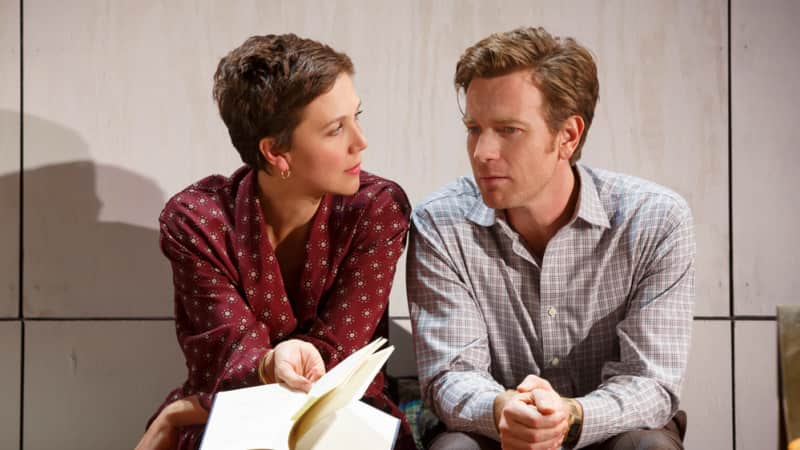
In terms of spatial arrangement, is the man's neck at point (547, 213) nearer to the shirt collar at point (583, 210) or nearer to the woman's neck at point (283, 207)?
the shirt collar at point (583, 210)

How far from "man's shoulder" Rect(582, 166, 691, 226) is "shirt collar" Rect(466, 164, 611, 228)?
0.06ft

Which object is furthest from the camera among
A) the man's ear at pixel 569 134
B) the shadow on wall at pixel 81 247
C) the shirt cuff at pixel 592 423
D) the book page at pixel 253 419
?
the shadow on wall at pixel 81 247

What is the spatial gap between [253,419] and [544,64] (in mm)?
1063

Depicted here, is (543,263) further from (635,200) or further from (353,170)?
(353,170)

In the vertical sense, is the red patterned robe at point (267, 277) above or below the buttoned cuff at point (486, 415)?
above

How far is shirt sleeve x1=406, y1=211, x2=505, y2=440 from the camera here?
1.96 m

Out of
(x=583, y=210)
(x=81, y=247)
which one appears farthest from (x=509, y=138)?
(x=81, y=247)

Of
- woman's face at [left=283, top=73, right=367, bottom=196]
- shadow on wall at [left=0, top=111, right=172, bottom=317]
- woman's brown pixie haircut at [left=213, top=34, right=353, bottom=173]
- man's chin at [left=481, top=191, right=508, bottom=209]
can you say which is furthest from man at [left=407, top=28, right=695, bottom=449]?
shadow on wall at [left=0, top=111, right=172, bottom=317]

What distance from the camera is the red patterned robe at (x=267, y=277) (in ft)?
6.76

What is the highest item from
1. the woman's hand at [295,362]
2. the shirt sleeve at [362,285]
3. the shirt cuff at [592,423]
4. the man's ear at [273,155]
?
the man's ear at [273,155]

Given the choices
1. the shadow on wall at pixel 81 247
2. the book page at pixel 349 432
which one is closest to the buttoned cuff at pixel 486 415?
the book page at pixel 349 432

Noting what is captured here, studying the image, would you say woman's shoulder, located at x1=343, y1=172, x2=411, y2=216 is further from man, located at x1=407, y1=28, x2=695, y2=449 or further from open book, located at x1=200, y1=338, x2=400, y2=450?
open book, located at x1=200, y1=338, x2=400, y2=450

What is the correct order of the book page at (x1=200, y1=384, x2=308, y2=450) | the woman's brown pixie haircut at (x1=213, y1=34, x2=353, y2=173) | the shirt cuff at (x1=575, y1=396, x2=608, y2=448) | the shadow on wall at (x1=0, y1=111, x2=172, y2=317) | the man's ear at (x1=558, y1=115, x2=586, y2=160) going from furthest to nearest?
the shadow on wall at (x1=0, y1=111, x2=172, y2=317) → the man's ear at (x1=558, y1=115, x2=586, y2=160) → the woman's brown pixie haircut at (x1=213, y1=34, x2=353, y2=173) → the shirt cuff at (x1=575, y1=396, x2=608, y2=448) → the book page at (x1=200, y1=384, x2=308, y2=450)

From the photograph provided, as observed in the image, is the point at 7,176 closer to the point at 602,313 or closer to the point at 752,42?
the point at 602,313
